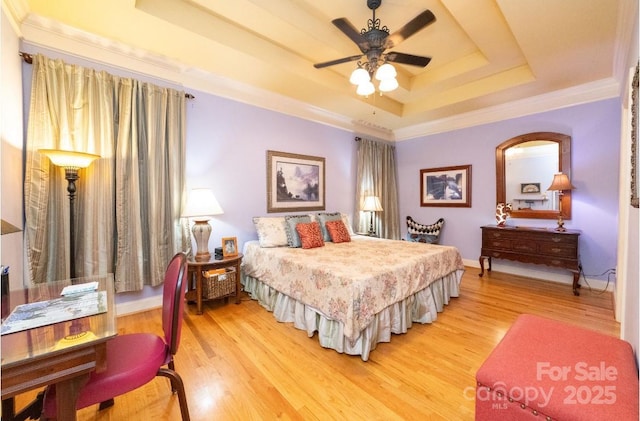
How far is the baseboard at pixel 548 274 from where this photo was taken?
3386mm

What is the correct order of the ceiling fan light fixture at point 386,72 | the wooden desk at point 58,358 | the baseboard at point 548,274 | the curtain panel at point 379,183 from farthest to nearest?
the curtain panel at point 379,183, the baseboard at point 548,274, the ceiling fan light fixture at point 386,72, the wooden desk at point 58,358

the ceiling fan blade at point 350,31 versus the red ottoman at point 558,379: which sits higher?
the ceiling fan blade at point 350,31

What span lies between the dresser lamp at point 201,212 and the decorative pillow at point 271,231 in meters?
0.62

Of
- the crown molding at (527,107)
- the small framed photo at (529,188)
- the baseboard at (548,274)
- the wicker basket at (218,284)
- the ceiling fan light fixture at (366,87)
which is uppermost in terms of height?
the crown molding at (527,107)

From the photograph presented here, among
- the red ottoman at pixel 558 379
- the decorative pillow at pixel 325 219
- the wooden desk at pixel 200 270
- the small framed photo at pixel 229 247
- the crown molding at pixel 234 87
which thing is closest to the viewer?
the red ottoman at pixel 558 379

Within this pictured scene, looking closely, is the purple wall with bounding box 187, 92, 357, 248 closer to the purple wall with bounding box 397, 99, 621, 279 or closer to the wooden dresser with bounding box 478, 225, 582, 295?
the purple wall with bounding box 397, 99, 621, 279

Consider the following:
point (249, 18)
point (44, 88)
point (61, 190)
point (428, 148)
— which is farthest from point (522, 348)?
point (428, 148)

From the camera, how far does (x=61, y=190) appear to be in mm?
2293

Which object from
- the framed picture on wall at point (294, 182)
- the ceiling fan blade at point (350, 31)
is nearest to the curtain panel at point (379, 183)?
the framed picture on wall at point (294, 182)

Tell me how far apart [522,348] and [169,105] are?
3565mm

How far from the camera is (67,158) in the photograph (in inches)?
79.7

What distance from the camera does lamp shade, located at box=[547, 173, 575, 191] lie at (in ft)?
11.1

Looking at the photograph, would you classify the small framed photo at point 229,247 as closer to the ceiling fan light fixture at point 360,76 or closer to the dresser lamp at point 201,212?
the dresser lamp at point 201,212

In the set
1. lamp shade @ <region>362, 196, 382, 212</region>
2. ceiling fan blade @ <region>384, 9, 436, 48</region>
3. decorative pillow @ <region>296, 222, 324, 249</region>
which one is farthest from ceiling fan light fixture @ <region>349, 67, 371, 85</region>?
lamp shade @ <region>362, 196, 382, 212</region>
